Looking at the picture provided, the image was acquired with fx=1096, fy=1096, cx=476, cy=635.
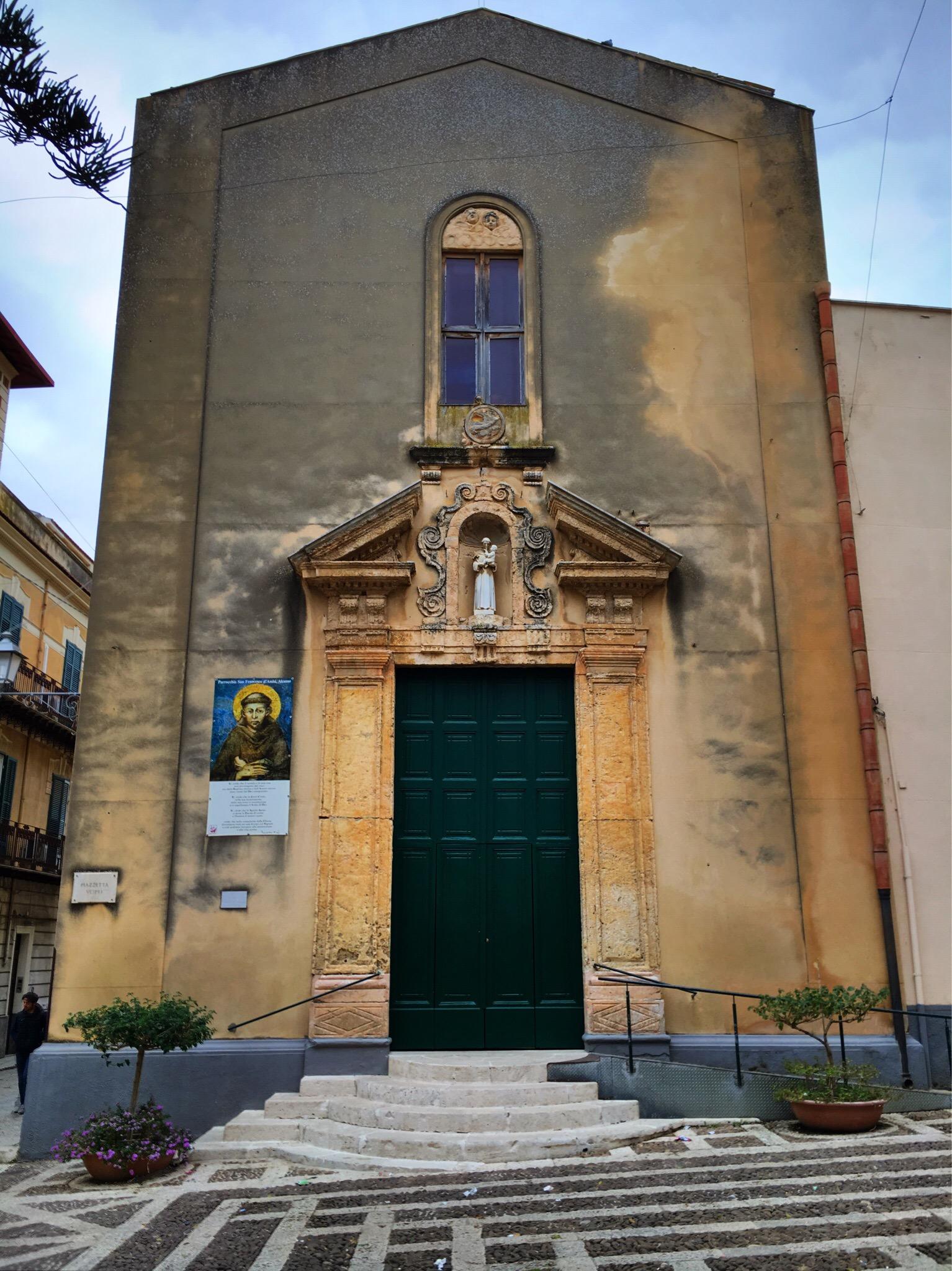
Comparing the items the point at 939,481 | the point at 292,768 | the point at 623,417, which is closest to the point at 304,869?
the point at 292,768

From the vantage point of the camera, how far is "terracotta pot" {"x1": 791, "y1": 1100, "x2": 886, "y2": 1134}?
7.79 meters

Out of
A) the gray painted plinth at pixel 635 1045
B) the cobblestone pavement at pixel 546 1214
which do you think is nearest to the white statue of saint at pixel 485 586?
the gray painted plinth at pixel 635 1045

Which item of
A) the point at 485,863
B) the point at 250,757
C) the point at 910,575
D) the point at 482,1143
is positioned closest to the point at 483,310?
the point at 910,575

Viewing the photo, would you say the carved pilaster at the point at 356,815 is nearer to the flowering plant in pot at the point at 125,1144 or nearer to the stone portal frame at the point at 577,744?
the stone portal frame at the point at 577,744

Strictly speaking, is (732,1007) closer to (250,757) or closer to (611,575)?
(611,575)

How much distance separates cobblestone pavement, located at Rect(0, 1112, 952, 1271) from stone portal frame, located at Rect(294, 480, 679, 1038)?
1814 mm

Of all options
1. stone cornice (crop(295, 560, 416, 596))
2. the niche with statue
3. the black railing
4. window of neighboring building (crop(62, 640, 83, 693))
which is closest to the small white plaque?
stone cornice (crop(295, 560, 416, 596))

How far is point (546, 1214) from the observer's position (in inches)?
247

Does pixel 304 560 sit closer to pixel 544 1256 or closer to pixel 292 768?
pixel 292 768

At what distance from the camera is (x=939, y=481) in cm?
1076

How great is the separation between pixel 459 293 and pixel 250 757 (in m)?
5.29

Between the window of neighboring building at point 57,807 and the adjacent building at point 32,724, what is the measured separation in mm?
29

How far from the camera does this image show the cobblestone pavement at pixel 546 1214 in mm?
5605

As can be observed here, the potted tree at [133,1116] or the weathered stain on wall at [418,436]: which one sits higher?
the weathered stain on wall at [418,436]
